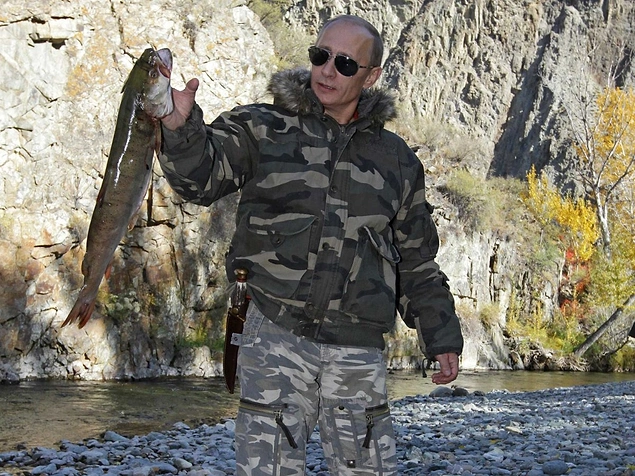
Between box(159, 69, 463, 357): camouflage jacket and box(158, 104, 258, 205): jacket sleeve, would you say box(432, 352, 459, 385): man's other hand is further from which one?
box(158, 104, 258, 205): jacket sleeve

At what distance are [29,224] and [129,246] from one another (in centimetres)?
253

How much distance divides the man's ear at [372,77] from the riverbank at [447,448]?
3725 millimetres

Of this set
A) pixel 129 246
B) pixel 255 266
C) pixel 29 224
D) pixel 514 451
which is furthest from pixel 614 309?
pixel 255 266

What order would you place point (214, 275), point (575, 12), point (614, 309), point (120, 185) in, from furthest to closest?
1. point (575, 12)
2. point (614, 309)
3. point (214, 275)
4. point (120, 185)

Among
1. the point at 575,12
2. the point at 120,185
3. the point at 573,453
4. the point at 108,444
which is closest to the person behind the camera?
the point at 120,185

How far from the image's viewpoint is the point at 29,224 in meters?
18.1

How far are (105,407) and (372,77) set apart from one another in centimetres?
1018

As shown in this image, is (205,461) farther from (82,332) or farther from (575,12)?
(575,12)

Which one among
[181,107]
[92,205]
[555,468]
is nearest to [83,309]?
[181,107]

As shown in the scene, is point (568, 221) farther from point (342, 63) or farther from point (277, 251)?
point (277, 251)

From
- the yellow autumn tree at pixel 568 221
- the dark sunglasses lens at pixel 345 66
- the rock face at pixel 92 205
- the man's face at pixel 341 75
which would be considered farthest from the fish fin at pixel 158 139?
the yellow autumn tree at pixel 568 221

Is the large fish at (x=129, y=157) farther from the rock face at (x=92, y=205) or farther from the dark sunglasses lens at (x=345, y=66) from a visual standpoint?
the rock face at (x=92, y=205)

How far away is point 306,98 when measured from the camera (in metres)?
3.06

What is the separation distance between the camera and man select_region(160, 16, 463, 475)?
9.05 feet
